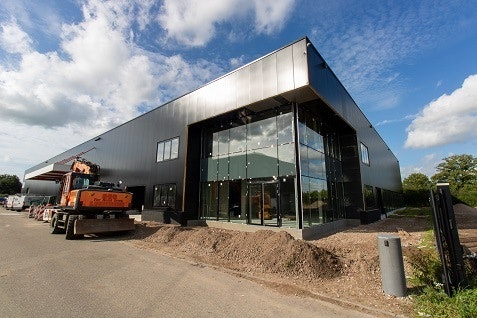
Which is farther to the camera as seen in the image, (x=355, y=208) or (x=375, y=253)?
(x=355, y=208)

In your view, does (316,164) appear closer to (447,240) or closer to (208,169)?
(208,169)

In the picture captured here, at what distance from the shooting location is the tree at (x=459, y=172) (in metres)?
63.7

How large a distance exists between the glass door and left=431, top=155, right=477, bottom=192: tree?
224ft

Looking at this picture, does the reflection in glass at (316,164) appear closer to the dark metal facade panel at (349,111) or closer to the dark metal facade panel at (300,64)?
the dark metal facade panel at (349,111)

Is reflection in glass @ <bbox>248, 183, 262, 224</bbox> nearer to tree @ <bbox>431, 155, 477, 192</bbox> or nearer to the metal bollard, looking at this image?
the metal bollard

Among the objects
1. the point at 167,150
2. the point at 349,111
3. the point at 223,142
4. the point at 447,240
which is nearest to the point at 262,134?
the point at 223,142

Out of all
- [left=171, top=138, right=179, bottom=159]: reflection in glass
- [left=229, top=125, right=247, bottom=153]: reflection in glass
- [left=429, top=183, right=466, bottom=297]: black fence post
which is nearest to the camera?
[left=429, top=183, right=466, bottom=297]: black fence post

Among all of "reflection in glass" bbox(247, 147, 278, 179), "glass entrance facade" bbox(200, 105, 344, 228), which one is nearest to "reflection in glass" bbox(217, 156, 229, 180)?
"glass entrance facade" bbox(200, 105, 344, 228)

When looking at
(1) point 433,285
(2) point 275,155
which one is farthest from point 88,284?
(2) point 275,155

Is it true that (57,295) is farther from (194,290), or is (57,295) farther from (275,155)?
(275,155)

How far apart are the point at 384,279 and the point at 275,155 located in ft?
30.1

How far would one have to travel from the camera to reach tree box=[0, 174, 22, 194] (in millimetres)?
89713

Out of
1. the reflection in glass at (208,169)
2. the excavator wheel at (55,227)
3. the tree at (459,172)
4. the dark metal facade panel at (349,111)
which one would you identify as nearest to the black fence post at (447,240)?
the dark metal facade panel at (349,111)

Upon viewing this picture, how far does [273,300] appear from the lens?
5.23 metres
